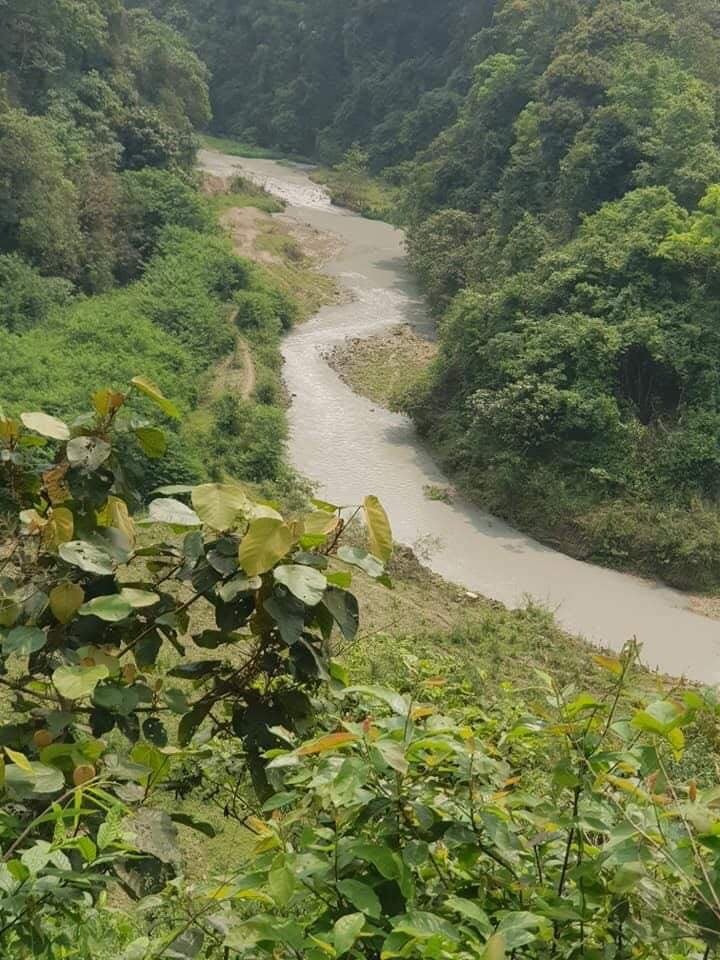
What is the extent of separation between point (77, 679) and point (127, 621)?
27 cm

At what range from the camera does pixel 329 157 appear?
3359 centimetres

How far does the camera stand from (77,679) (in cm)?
144

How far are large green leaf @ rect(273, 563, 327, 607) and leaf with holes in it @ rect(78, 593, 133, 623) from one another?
0.83 feet

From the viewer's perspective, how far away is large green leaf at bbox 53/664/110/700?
141cm

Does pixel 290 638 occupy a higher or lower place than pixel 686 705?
lower

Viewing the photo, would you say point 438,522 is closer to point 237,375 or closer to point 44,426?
point 237,375

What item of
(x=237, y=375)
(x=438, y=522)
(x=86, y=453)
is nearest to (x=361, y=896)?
(x=86, y=453)

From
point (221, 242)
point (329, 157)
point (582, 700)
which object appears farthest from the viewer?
point (329, 157)

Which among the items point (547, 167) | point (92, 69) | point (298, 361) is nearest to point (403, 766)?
point (298, 361)

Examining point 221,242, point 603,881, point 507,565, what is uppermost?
point 603,881

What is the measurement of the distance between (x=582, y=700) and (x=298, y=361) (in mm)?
16046

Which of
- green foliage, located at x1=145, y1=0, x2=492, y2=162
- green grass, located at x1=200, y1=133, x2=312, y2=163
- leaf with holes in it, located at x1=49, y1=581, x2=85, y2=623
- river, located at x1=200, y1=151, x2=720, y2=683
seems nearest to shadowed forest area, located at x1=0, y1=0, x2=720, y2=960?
leaf with holes in it, located at x1=49, y1=581, x2=85, y2=623

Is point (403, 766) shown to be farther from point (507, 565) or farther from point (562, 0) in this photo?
point (562, 0)

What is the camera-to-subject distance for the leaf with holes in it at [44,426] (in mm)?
1661
